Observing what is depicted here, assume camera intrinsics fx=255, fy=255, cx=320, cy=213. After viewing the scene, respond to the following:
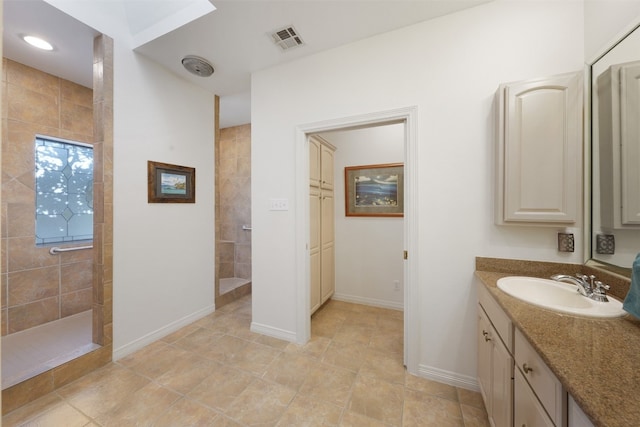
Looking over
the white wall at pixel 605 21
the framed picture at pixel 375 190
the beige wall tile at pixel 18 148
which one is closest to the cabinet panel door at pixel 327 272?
the framed picture at pixel 375 190

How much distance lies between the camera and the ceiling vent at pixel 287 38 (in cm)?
203

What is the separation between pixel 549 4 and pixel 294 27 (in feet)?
5.60

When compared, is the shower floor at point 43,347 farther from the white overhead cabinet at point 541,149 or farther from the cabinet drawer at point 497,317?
the white overhead cabinet at point 541,149

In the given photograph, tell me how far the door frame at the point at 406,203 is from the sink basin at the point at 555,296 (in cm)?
61

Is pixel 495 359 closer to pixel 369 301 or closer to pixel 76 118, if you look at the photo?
pixel 369 301

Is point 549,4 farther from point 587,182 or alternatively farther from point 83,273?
point 83,273

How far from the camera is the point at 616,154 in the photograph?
1.42 metres

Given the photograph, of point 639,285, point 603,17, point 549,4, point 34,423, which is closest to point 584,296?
point 639,285

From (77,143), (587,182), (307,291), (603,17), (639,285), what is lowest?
(307,291)

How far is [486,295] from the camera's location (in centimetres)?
156

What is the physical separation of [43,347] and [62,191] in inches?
60.3

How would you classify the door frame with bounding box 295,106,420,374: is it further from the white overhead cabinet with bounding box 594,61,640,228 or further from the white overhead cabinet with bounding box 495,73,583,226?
the white overhead cabinet with bounding box 594,61,640,228

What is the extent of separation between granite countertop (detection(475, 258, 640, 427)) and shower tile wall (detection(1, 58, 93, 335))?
12.7ft

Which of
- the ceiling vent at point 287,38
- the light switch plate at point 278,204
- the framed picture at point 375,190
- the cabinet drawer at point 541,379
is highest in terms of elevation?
the ceiling vent at point 287,38
